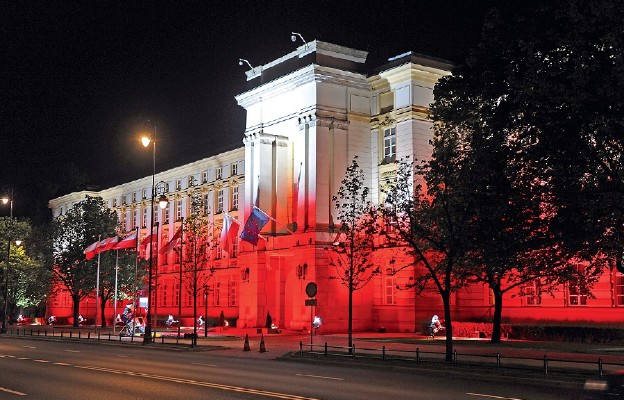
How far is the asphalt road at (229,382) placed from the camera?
18859mm

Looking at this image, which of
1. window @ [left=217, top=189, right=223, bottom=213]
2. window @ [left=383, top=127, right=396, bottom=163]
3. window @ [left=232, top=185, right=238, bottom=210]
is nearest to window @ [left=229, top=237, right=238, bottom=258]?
window @ [left=232, top=185, right=238, bottom=210]

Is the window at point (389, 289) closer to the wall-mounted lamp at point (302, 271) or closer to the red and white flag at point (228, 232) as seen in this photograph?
the wall-mounted lamp at point (302, 271)

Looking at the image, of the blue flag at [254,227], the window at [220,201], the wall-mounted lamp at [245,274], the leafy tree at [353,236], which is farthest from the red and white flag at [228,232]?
the window at [220,201]

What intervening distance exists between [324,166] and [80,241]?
1282 inches

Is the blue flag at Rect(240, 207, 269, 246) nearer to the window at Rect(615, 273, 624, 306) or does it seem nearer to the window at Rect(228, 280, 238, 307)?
the window at Rect(228, 280, 238, 307)

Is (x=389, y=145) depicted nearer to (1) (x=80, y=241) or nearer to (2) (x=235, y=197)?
(2) (x=235, y=197)

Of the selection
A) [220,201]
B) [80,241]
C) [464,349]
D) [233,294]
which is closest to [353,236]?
[464,349]

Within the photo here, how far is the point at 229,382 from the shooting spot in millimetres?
21781

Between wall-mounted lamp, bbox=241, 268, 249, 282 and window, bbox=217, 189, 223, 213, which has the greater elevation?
window, bbox=217, 189, 223, 213

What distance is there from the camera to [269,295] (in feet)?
210

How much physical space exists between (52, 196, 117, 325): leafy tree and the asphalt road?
49.5m

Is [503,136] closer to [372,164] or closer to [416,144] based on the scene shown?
[416,144]

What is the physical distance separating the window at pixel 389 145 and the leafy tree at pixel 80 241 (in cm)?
3255

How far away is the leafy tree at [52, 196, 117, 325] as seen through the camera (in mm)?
79500
